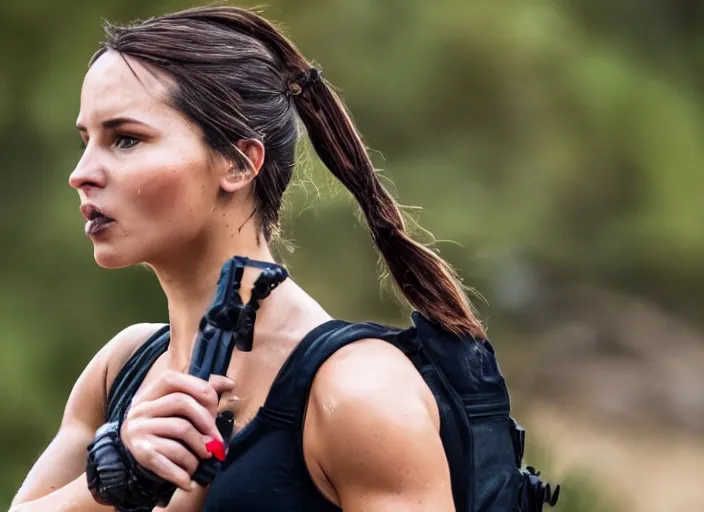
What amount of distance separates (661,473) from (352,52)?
12.7 ft

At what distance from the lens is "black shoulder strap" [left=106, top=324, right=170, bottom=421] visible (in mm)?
2740

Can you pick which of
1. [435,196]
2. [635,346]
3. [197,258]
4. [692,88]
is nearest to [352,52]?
[435,196]

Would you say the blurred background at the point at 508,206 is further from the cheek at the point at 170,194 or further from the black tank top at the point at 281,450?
the black tank top at the point at 281,450

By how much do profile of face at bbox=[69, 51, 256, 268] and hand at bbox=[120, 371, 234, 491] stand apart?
40cm

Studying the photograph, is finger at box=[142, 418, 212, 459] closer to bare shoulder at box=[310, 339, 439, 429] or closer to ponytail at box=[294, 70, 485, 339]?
bare shoulder at box=[310, 339, 439, 429]

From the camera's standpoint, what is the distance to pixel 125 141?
8.32ft

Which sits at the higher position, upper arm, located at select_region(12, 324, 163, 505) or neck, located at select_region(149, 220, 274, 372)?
neck, located at select_region(149, 220, 274, 372)

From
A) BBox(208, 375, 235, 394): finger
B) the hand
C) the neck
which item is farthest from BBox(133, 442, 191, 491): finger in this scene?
the neck

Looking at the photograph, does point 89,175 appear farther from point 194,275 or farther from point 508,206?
point 508,206

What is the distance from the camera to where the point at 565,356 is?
990cm

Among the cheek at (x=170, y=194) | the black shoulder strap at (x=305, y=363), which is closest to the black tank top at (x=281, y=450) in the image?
the black shoulder strap at (x=305, y=363)

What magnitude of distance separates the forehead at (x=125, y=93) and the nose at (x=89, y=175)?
3.0 inches

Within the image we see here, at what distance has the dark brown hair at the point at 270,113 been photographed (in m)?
2.56

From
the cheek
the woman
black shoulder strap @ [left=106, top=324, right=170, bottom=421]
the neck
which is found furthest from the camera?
black shoulder strap @ [left=106, top=324, right=170, bottom=421]
